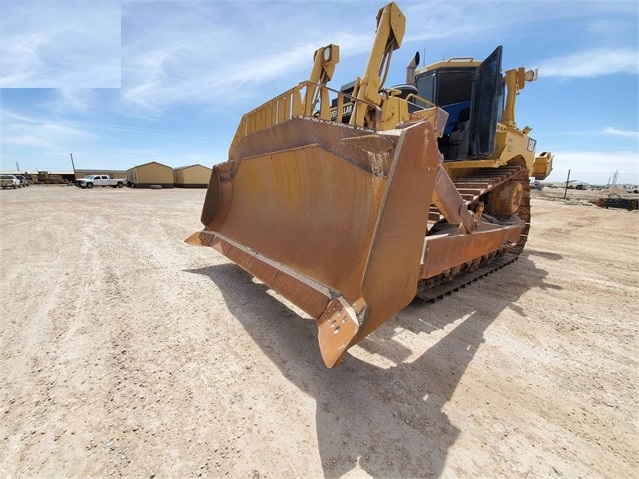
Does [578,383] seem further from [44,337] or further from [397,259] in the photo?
[44,337]

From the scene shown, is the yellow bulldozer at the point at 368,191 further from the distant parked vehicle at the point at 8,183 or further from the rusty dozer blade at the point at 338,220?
the distant parked vehicle at the point at 8,183

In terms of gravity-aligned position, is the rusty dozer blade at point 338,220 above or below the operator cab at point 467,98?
below

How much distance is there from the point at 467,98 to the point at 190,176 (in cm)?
3944

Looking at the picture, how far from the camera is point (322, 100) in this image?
2.45m

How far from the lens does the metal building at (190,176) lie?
1526 inches

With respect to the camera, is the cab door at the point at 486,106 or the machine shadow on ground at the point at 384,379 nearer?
the machine shadow on ground at the point at 384,379

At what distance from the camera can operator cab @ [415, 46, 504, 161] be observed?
14.6 feet

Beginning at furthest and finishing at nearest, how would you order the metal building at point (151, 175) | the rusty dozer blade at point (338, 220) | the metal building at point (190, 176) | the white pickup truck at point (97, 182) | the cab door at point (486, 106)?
the metal building at point (190, 176), the metal building at point (151, 175), the white pickup truck at point (97, 182), the cab door at point (486, 106), the rusty dozer blade at point (338, 220)

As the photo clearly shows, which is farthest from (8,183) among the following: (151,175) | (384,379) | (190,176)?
(384,379)

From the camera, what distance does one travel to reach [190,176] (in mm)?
39094

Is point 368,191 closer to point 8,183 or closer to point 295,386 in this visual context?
point 295,386

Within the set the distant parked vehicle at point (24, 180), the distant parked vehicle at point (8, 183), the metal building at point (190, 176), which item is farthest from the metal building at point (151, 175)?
the distant parked vehicle at point (24, 180)

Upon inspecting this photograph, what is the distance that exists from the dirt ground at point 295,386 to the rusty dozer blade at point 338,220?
1.63 feet

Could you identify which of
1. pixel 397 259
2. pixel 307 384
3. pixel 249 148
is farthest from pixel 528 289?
pixel 249 148
